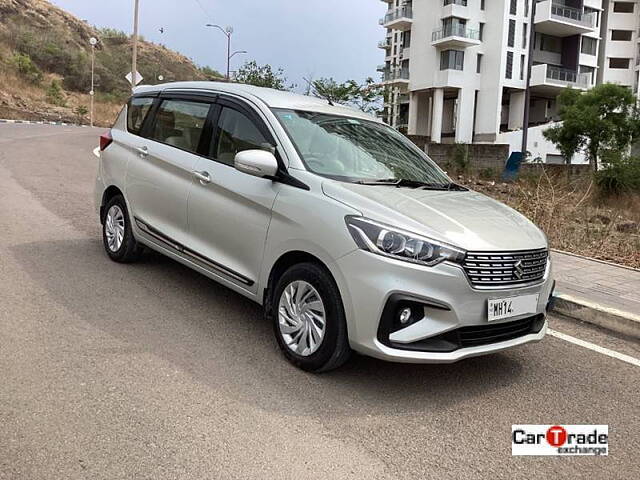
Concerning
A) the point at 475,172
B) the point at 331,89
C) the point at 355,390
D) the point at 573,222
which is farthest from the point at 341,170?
the point at 331,89

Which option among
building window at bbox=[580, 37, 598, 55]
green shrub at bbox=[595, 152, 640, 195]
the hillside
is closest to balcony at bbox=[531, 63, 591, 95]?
building window at bbox=[580, 37, 598, 55]

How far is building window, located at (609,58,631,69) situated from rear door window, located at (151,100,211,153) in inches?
2519

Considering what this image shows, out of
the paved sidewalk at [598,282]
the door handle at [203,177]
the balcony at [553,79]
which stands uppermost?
the balcony at [553,79]

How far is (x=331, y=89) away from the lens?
1492 inches

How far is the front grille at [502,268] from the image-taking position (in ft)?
12.6

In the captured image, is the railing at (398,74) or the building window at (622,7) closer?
the railing at (398,74)

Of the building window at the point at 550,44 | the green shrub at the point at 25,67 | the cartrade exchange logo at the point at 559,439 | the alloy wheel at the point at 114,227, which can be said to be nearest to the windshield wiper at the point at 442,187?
the cartrade exchange logo at the point at 559,439

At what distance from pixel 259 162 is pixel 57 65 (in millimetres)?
66794

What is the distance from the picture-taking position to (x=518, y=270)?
4.07m

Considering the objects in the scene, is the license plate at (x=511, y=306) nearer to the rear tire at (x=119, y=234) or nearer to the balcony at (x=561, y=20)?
the rear tire at (x=119, y=234)

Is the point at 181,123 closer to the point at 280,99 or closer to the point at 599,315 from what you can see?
the point at 280,99

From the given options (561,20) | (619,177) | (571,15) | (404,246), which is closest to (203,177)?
(404,246)

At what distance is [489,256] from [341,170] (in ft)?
4.41

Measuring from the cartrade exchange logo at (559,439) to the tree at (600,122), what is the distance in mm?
30699
